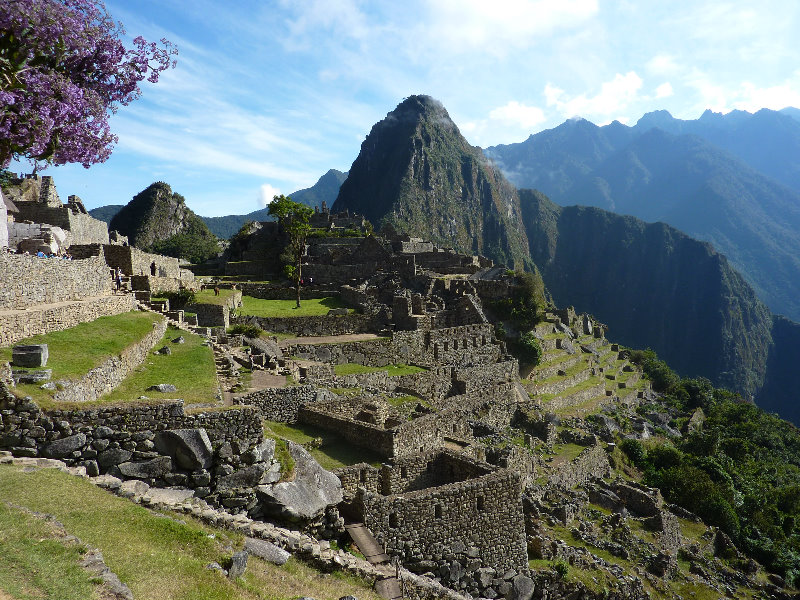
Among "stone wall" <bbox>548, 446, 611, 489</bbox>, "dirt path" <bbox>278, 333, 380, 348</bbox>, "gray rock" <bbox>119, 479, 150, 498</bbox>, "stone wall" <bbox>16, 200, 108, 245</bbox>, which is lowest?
"stone wall" <bbox>548, 446, 611, 489</bbox>

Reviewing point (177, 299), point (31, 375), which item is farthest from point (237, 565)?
point (177, 299)

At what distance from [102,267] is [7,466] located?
12221mm

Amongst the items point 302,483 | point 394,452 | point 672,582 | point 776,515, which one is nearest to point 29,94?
point 302,483

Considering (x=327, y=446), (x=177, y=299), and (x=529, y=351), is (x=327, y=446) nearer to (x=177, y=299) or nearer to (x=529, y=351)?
(x=177, y=299)

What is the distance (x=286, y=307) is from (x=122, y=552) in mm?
27644

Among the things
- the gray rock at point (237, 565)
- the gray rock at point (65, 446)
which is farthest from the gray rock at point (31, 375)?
the gray rock at point (237, 565)

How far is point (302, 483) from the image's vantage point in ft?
29.8

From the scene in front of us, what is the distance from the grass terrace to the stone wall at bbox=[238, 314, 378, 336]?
0.72m

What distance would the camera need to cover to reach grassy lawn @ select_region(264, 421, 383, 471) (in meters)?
12.5

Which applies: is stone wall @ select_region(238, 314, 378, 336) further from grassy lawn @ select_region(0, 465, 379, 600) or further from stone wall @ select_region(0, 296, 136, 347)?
grassy lawn @ select_region(0, 465, 379, 600)

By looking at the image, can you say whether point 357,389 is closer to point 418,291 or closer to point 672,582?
point 672,582

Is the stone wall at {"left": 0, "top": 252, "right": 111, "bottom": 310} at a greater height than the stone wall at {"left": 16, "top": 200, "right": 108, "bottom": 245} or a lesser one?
lesser

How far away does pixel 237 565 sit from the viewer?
20.0ft

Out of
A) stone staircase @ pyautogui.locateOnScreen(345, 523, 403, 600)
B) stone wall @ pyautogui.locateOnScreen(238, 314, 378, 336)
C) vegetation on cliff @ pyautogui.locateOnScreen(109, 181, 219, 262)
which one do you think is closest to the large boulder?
stone staircase @ pyautogui.locateOnScreen(345, 523, 403, 600)
